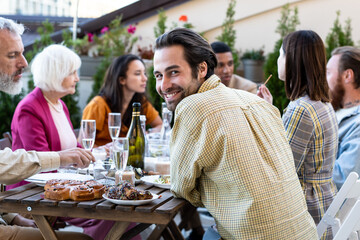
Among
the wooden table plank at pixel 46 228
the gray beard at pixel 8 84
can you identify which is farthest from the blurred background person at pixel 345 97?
the gray beard at pixel 8 84

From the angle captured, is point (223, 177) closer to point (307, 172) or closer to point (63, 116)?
point (307, 172)

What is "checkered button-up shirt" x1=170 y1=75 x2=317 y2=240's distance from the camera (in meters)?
1.82

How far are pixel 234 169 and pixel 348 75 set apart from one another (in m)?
1.94

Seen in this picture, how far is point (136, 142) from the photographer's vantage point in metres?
2.95

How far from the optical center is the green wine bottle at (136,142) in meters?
2.85

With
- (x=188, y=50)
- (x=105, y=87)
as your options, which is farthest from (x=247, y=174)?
(x=105, y=87)

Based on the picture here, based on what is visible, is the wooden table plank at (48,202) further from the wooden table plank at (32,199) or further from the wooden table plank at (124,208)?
the wooden table plank at (124,208)

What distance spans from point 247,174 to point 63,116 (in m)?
1.83

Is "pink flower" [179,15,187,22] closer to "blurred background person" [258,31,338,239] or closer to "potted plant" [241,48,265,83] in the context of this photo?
"potted plant" [241,48,265,83]

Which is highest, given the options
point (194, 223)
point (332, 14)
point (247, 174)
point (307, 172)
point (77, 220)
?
point (332, 14)

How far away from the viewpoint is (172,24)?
7070 mm

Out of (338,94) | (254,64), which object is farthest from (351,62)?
(254,64)

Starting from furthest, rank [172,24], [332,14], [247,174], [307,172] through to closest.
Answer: [172,24]
[332,14]
[307,172]
[247,174]

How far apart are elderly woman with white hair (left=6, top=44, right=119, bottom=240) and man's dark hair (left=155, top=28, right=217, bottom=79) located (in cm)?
112
